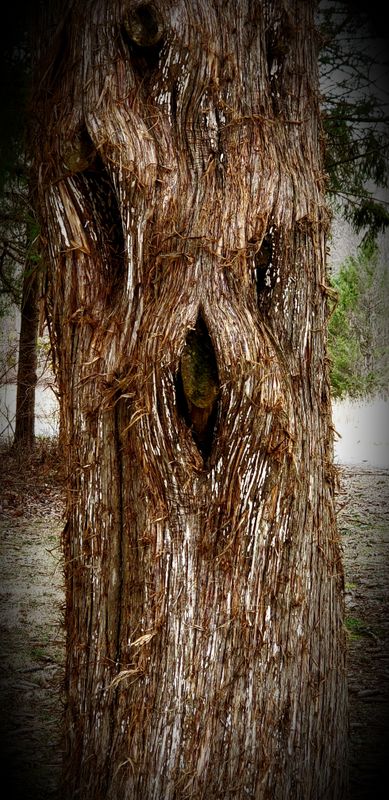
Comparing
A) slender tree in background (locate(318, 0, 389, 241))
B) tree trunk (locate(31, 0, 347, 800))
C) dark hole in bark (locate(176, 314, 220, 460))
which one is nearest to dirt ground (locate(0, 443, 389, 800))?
tree trunk (locate(31, 0, 347, 800))

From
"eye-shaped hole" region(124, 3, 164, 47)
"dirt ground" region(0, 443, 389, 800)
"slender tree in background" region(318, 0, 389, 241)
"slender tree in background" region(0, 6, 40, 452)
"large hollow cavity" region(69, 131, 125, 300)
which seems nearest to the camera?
"eye-shaped hole" region(124, 3, 164, 47)

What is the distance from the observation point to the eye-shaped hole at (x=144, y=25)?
2168 millimetres

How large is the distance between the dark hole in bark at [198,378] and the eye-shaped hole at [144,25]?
98 cm

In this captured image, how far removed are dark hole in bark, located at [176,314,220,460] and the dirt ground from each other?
73 centimetres

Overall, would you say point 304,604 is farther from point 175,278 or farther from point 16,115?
point 16,115

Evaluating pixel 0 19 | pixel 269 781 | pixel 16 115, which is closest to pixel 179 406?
pixel 269 781

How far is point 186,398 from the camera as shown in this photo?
220 cm

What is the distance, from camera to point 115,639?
2.32 m

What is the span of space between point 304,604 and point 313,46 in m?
2.16

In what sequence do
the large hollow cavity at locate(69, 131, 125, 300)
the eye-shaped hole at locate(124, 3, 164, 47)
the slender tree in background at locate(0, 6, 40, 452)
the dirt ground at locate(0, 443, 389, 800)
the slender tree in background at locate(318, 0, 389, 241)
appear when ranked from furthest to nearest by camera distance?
the slender tree in background at locate(318, 0, 389, 241)
the slender tree in background at locate(0, 6, 40, 452)
the dirt ground at locate(0, 443, 389, 800)
the large hollow cavity at locate(69, 131, 125, 300)
the eye-shaped hole at locate(124, 3, 164, 47)

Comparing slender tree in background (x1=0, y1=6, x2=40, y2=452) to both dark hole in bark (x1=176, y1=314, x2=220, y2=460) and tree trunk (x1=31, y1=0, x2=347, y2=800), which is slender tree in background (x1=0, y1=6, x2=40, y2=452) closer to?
tree trunk (x1=31, y1=0, x2=347, y2=800)

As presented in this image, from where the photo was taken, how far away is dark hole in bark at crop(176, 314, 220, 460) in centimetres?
218

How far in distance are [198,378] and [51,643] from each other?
3513 mm

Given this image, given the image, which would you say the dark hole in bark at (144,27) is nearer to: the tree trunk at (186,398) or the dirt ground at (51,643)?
the tree trunk at (186,398)
